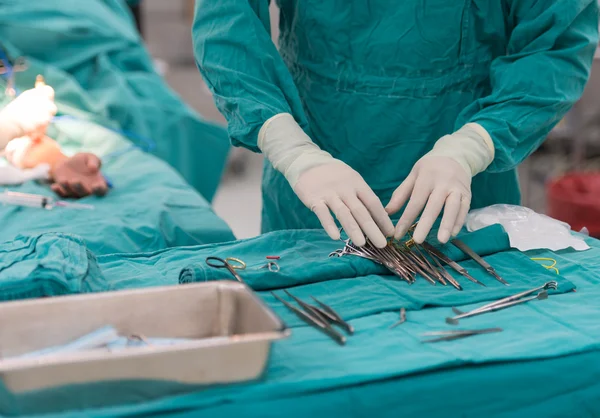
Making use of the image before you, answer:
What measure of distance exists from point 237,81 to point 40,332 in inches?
34.8

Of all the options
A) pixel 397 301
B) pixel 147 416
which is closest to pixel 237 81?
pixel 397 301

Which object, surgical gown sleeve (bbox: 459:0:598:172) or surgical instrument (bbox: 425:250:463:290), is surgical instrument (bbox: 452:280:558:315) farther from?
surgical gown sleeve (bbox: 459:0:598:172)

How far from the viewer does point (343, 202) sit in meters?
1.59

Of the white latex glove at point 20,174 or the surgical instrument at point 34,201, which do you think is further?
the white latex glove at point 20,174

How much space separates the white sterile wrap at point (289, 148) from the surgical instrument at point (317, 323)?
0.38m

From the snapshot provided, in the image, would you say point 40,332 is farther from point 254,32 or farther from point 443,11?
point 443,11

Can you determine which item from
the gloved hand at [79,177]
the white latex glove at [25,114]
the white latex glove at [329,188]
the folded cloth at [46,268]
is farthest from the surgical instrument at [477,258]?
the gloved hand at [79,177]

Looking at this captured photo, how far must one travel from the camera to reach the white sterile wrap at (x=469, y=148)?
5.57 ft

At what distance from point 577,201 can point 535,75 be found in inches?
63.5

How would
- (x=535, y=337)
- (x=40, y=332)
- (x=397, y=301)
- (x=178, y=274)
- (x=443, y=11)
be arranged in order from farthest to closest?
(x=443, y=11)
(x=178, y=274)
(x=397, y=301)
(x=535, y=337)
(x=40, y=332)

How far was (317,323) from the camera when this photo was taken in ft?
4.27

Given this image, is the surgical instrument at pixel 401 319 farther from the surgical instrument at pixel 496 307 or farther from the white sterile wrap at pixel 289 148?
the white sterile wrap at pixel 289 148

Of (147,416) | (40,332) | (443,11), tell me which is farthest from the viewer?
(443,11)

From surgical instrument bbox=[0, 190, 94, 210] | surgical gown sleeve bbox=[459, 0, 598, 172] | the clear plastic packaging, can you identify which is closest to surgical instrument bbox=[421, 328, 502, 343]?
the clear plastic packaging
